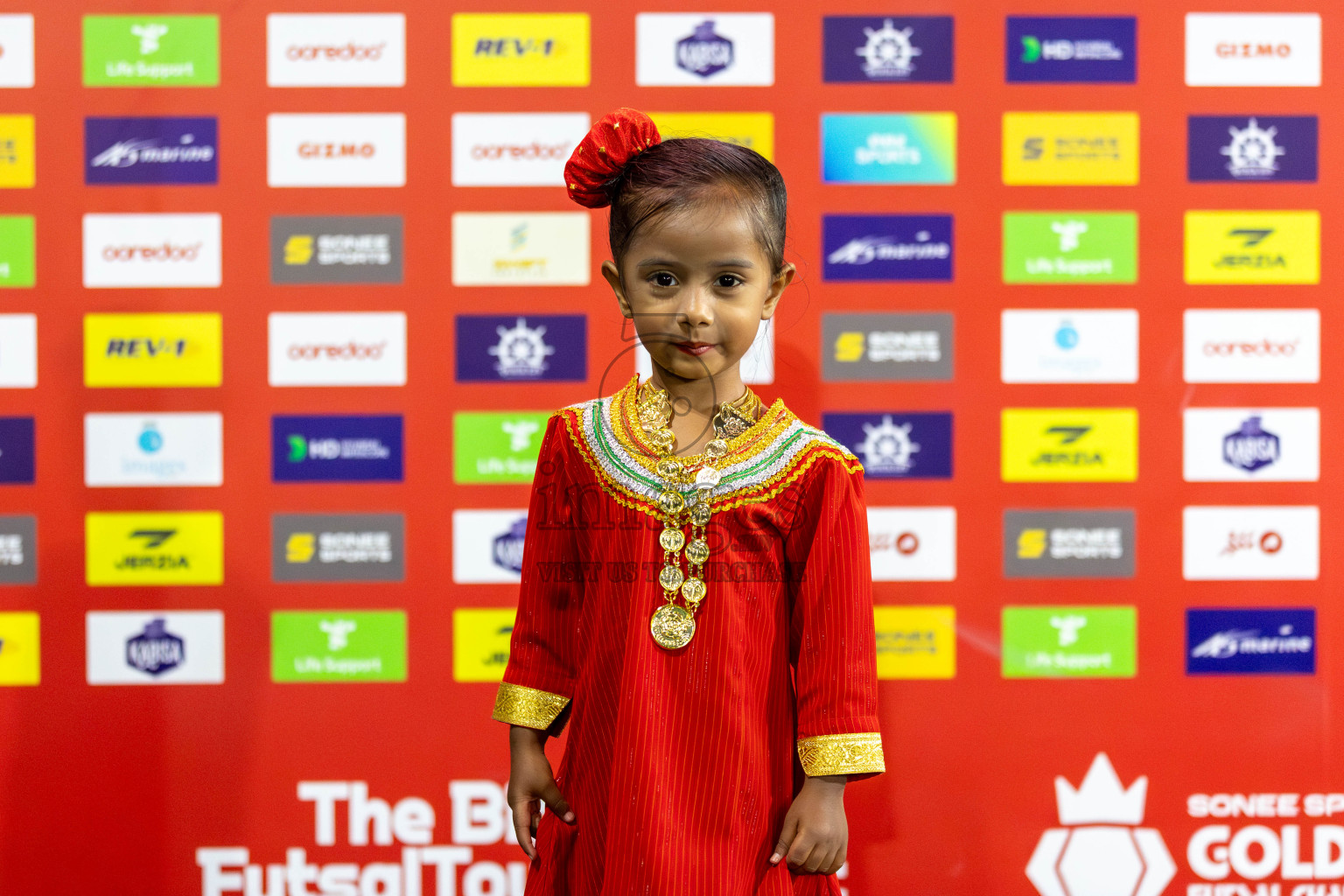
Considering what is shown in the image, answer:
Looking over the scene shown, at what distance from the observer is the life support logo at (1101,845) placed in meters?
1.79

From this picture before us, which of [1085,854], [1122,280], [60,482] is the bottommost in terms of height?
[1085,854]

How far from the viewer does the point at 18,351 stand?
5.77 feet

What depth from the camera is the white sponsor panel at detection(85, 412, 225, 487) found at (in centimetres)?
175

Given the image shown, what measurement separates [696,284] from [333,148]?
1072 mm

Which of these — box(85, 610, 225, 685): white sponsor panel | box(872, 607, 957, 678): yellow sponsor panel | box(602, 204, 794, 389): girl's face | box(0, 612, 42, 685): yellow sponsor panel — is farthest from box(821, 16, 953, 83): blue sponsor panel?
box(0, 612, 42, 685): yellow sponsor panel

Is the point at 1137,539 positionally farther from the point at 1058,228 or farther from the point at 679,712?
the point at 679,712

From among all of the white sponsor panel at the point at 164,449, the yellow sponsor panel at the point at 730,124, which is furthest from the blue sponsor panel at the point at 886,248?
the white sponsor panel at the point at 164,449

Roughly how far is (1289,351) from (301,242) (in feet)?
6.18

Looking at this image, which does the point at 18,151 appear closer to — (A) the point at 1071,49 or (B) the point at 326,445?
(B) the point at 326,445

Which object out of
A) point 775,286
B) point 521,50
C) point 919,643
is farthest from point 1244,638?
point 521,50

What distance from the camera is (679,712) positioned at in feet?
3.31

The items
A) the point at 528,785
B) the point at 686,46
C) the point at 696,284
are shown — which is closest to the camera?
the point at 696,284

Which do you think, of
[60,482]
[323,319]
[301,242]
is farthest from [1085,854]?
[60,482]

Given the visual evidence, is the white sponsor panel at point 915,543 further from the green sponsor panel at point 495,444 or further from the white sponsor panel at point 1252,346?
the green sponsor panel at point 495,444
